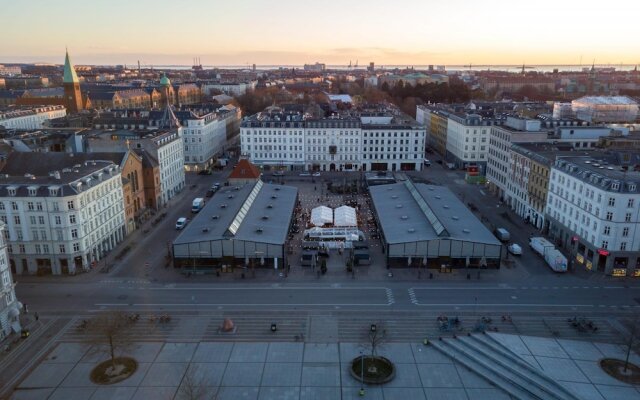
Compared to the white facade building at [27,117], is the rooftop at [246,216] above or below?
below

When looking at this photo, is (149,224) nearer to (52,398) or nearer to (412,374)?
(52,398)

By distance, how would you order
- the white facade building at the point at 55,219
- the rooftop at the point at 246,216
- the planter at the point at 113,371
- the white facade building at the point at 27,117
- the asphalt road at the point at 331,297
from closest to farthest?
the planter at the point at 113,371 < the asphalt road at the point at 331,297 < the white facade building at the point at 55,219 < the rooftop at the point at 246,216 < the white facade building at the point at 27,117

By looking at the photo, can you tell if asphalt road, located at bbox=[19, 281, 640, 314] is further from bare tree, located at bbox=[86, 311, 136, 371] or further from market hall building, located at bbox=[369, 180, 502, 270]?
market hall building, located at bbox=[369, 180, 502, 270]

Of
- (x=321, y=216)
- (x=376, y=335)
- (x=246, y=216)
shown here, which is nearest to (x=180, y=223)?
(x=246, y=216)

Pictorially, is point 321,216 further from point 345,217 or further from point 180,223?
point 180,223

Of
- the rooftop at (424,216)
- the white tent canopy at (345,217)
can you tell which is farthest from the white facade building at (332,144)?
the white tent canopy at (345,217)

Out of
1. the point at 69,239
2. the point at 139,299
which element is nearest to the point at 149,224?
the point at 69,239

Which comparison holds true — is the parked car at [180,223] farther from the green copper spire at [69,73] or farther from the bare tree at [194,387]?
the green copper spire at [69,73]
